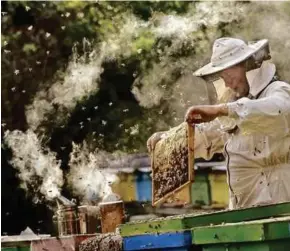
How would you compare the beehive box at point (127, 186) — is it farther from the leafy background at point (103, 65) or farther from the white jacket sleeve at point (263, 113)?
the white jacket sleeve at point (263, 113)

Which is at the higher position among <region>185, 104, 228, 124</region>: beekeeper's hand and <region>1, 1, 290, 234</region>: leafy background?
<region>1, 1, 290, 234</region>: leafy background

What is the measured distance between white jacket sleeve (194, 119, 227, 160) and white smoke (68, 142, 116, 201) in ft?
7.21

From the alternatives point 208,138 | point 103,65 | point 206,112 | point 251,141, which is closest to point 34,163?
point 103,65

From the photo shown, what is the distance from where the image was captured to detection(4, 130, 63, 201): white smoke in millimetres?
5500

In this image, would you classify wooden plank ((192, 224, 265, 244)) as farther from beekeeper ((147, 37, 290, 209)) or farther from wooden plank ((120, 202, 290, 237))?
beekeeper ((147, 37, 290, 209))

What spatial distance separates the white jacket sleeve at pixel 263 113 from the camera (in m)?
2.48

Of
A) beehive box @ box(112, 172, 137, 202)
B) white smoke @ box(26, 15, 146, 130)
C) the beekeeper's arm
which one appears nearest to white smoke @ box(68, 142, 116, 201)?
white smoke @ box(26, 15, 146, 130)

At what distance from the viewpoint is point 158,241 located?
7.55ft

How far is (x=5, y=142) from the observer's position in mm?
5574

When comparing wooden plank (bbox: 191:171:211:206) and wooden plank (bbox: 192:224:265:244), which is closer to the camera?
wooden plank (bbox: 192:224:265:244)

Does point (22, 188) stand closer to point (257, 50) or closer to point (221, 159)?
point (221, 159)

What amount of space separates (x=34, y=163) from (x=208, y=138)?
2.78 meters

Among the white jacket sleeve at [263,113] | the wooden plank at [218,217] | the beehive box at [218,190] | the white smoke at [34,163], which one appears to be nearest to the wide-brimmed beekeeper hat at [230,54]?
the white jacket sleeve at [263,113]

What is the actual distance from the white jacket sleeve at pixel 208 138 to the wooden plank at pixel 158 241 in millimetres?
669
